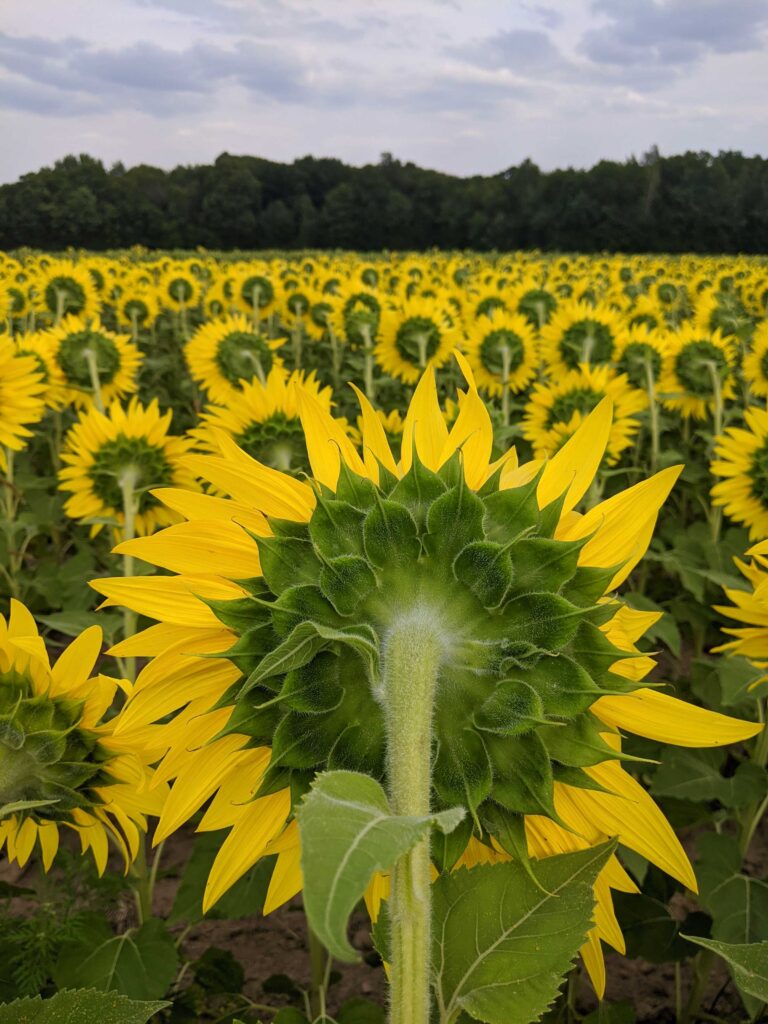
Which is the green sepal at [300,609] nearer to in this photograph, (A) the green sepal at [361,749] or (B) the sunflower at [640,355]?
(A) the green sepal at [361,749]

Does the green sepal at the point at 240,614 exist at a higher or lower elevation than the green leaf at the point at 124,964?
higher

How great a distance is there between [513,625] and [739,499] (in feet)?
7.72

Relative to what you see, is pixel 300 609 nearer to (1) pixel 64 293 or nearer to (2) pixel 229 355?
(2) pixel 229 355

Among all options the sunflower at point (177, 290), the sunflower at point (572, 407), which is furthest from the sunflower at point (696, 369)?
the sunflower at point (177, 290)

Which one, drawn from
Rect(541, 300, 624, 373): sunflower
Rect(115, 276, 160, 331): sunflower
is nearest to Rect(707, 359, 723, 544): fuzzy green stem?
Rect(541, 300, 624, 373): sunflower

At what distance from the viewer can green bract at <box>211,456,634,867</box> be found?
2.14 ft

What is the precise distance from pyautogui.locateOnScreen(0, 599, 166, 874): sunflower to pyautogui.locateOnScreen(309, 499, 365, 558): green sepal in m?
0.53

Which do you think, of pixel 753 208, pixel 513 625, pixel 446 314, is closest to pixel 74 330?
pixel 446 314

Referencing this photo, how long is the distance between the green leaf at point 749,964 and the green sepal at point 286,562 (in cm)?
46

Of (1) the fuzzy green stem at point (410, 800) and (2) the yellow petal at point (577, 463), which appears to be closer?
(1) the fuzzy green stem at point (410, 800)

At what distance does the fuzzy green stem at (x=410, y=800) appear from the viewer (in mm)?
561

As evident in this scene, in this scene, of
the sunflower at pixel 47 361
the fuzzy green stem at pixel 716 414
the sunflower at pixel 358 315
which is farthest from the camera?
the sunflower at pixel 358 315

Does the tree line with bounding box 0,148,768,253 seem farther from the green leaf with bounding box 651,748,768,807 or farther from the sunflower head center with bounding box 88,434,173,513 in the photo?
the green leaf with bounding box 651,748,768,807

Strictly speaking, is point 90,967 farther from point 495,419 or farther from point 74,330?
point 74,330
